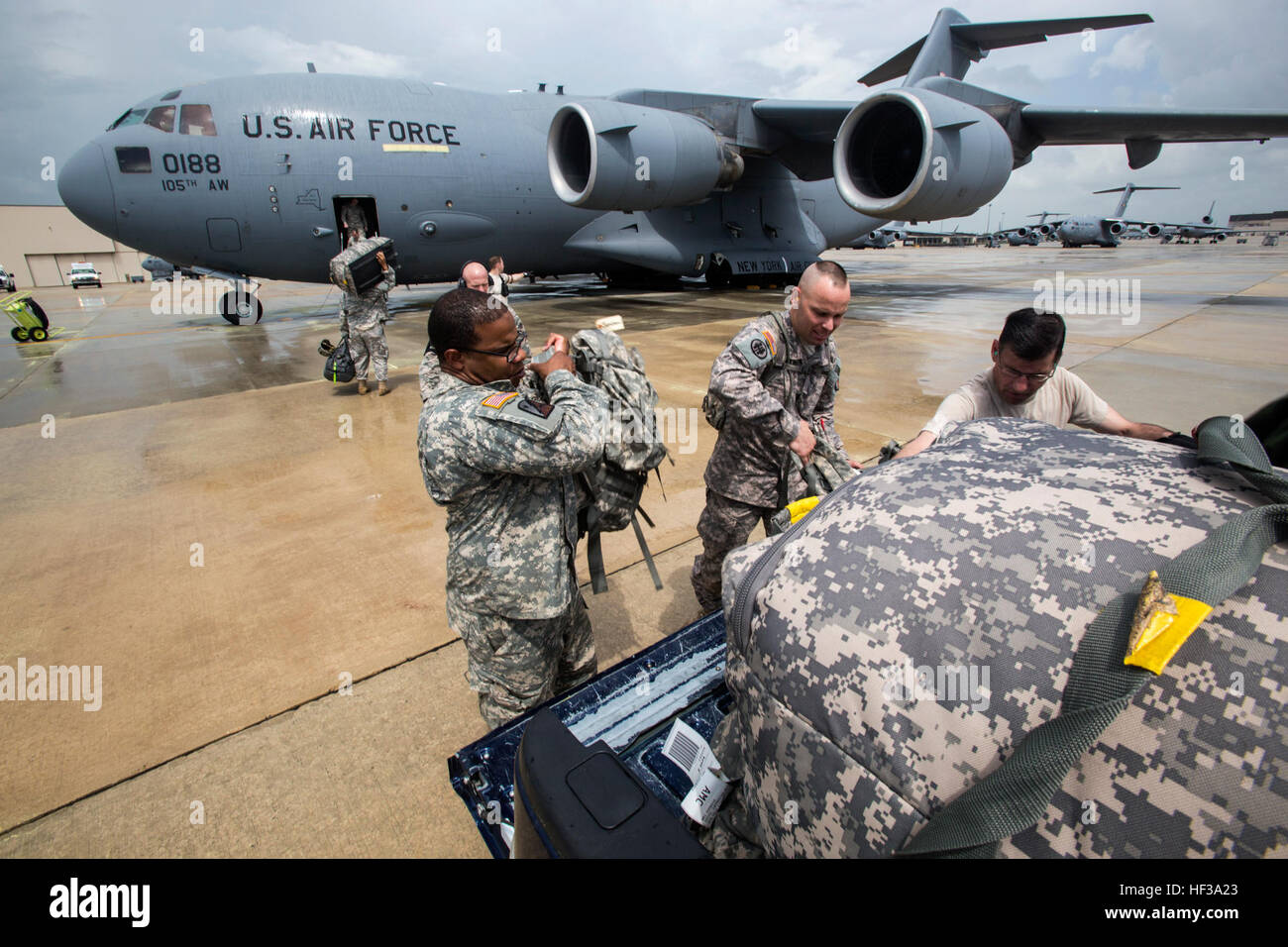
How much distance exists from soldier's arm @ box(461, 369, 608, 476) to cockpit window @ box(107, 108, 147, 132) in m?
11.0

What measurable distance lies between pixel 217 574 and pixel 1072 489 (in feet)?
12.2

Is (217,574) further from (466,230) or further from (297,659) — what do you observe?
(466,230)

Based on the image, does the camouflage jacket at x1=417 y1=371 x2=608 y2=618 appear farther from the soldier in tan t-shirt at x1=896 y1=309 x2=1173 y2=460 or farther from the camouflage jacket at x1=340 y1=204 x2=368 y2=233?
the camouflage jacket at x1=340 y1=204 x2=368 y2=233

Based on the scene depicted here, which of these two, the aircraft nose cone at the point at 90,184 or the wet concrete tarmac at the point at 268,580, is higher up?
the aircraft nose cone at the point at 90,184

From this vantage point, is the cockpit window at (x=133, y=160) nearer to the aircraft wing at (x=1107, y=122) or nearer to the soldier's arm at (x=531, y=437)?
the aircraft wing at (x=1107, y=122)

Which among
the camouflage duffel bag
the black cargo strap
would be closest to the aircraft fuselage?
the camouflage duffel bag

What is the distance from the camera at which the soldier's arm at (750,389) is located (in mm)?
2256

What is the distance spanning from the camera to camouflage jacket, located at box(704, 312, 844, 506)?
7.55 feet

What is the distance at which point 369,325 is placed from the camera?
6406 mm

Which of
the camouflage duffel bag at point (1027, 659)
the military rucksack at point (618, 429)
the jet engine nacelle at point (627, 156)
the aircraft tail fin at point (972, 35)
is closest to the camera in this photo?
the camouflage duffel bag at point (1027, 659)

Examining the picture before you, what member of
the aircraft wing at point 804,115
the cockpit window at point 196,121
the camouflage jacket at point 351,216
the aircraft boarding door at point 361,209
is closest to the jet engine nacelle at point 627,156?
the aircraft wing at point 804,115

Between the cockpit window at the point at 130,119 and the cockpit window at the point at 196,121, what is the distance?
57 cm

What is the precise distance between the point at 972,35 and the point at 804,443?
18367 millimetres
